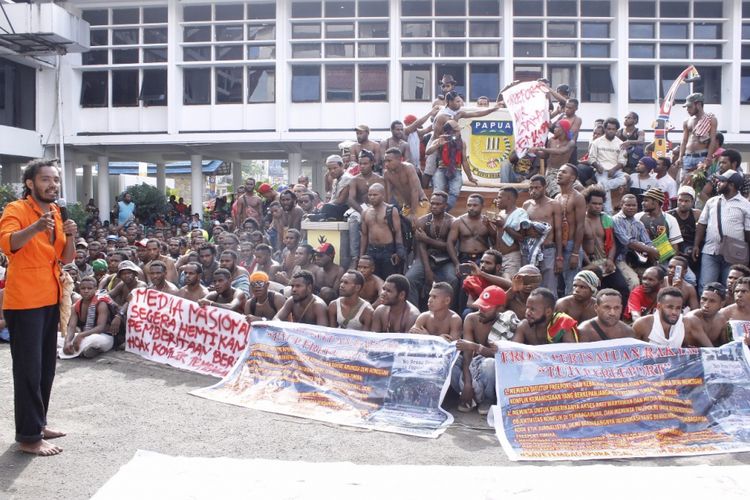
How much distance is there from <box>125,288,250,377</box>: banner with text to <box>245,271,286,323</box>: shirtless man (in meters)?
0.34

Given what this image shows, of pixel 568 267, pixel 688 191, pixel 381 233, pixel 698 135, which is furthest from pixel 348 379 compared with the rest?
pixel 698 135

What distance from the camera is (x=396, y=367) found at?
6234 millimetres

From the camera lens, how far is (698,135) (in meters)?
10.7

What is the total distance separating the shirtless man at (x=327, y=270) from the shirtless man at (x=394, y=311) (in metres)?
1.59

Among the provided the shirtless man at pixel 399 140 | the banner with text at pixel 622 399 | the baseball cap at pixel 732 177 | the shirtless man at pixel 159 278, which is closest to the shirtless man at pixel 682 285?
the baseball cap at pixel 732 177

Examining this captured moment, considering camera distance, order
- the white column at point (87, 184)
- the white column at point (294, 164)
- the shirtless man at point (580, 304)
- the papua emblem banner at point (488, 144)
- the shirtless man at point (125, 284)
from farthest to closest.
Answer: the white column at point (87, 184) → the white column at point (294, 164) → the papua emblem banner at point (488, 144) → the shirtless man at point (125, 284) → the shirtless man at point (580, 304)

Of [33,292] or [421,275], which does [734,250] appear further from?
[33,292]

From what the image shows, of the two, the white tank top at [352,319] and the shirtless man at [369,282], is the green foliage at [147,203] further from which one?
the white tank top at [352,319]

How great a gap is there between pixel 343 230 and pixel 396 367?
148 inches

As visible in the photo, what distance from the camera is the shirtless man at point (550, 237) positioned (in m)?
8.35

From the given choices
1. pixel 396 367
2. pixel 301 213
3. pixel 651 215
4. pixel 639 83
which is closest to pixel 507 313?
pixel 396 367

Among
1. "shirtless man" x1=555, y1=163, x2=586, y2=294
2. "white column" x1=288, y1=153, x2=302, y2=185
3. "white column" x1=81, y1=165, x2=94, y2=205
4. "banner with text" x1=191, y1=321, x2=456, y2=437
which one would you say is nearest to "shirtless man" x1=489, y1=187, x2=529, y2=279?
"shirtless man" x1=555, y1=163, x2=586, y2=294

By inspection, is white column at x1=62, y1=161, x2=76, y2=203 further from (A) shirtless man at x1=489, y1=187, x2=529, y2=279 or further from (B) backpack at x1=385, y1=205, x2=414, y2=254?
(A) shirtless man at x1=489, y1=187, x2=529, y2=279

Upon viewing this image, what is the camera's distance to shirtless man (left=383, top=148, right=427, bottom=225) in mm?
9750
